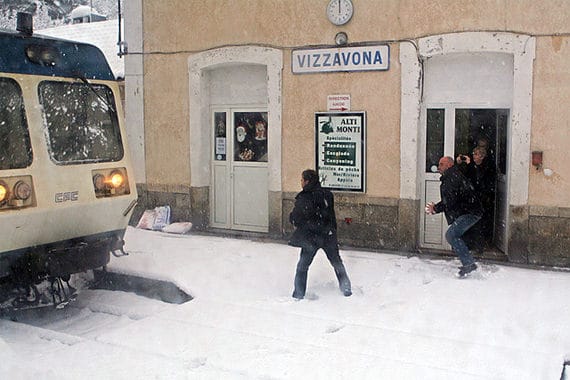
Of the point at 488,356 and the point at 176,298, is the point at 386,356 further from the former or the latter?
the point at 176,298

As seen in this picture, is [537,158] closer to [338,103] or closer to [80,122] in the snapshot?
[338,103]

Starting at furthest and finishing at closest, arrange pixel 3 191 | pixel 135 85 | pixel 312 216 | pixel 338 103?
pixel 135 85 → pixel 338 103 → pixel 312 216 → pixel 3 191

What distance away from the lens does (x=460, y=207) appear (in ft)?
24.4

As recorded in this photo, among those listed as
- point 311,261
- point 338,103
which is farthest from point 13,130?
point 338,103

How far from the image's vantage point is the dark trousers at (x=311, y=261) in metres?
6.67

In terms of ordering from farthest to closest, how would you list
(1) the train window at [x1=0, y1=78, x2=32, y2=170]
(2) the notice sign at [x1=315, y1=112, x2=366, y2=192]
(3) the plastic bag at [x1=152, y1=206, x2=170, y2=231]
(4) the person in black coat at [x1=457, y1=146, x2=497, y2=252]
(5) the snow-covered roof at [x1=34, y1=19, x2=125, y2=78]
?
(5) the snow-covered roof at [x1=34, y1=19, x2=125, y2=78]
(3) the plastic bag at [x1=152, y1=206, x2=170, y2=231]
(2) the notice sign at [x1=315, y1=112, x2=366, y2=192]
(4) the person in black coat at [x1=457, y1=146, x2=497, y2=252]
(1) the train window at [x1=0, y1=78, x2=32, y2=170]

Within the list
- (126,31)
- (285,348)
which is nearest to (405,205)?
(285,348)

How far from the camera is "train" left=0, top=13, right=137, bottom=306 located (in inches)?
233

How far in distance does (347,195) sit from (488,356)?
14.1 ft

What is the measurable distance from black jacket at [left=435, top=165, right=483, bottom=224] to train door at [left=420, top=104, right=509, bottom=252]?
142 cm

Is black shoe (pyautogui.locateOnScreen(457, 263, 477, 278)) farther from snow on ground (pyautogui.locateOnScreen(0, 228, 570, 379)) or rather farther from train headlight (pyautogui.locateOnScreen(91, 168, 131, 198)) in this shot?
train headlight (pyautogui.locateOnScreen(91, 168, 131, 198))

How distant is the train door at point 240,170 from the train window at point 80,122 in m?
3.55

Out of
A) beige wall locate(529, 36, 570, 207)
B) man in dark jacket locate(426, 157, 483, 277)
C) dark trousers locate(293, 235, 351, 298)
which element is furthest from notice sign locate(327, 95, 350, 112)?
dark trousers locate(293, 235, 351, 298)

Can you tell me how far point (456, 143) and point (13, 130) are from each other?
5709mm
